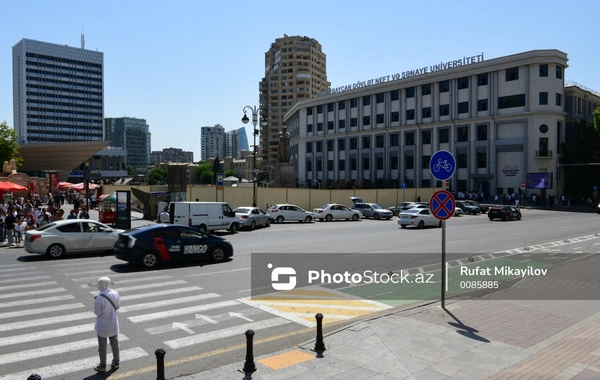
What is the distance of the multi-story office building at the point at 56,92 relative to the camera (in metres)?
157

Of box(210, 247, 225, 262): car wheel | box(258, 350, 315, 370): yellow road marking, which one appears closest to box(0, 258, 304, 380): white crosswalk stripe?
box(258, 350, 315, 370): yellow road marking

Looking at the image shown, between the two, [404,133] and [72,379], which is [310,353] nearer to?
[72,379]

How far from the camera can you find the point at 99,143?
255 ft

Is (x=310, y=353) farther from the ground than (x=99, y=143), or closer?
closer

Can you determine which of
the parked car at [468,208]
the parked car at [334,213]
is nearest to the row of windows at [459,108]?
the parked car at [468,208]

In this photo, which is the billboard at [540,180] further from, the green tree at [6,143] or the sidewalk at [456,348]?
the green tree at [6,143]

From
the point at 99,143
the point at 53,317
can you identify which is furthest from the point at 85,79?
the point at 53,317

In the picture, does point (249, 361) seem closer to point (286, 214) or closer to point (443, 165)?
point (443, 165)

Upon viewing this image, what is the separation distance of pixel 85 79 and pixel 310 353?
185881mm

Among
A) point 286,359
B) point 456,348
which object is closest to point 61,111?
point 286,359

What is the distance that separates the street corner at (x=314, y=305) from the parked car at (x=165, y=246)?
5.18m

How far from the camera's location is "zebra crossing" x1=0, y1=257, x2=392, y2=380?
290 inches

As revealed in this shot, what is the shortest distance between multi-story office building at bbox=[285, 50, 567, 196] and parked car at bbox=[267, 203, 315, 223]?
1522 inches

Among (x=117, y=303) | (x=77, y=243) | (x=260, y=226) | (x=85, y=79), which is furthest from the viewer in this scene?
(x=85, y=79)
